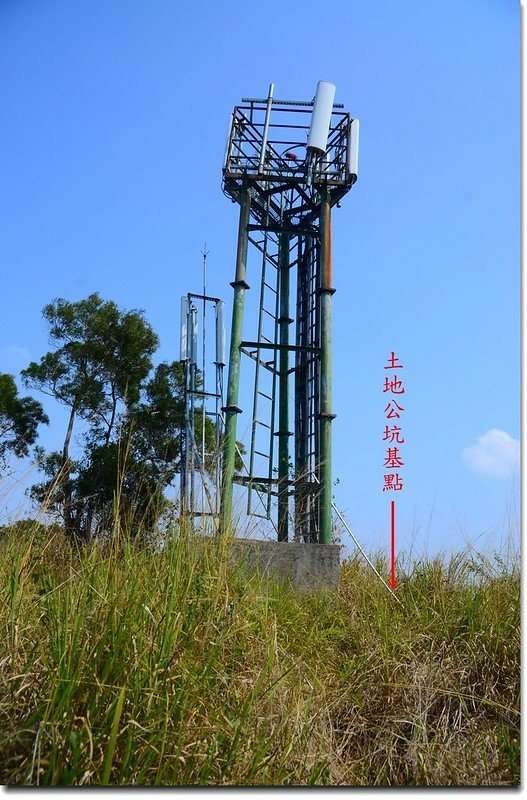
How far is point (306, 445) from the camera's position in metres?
7.99

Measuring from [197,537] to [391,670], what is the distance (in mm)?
1342

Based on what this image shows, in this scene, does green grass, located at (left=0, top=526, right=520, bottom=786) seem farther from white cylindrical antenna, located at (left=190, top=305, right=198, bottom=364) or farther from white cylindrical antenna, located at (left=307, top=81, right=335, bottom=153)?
white cylindrical antenna, located at (left=190, top=305, right=198, bottom=364)

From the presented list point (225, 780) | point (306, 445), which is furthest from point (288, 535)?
point (225, 780)

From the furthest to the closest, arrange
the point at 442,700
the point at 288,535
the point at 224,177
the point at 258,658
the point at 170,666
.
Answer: the point at 224,177
the point at 288,535
the point at 442,700
the point at 258,658
the point at 170,666

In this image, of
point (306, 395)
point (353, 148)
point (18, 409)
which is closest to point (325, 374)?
point (306, 395)

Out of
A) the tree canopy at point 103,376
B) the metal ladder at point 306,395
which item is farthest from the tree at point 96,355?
the metal ladder at point 306,395

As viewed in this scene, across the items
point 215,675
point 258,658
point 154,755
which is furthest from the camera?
point 258,658

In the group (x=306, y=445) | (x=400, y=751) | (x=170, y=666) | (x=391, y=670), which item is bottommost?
(x=400, y=751)

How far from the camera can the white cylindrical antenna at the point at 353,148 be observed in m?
7.83

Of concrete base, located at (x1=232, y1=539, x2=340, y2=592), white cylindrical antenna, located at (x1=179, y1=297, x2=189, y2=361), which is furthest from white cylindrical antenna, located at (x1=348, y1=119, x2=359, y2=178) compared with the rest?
concrete base, located at (x1=232, y1=539, x2=340, y2=592)

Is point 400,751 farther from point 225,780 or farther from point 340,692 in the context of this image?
point 225,780

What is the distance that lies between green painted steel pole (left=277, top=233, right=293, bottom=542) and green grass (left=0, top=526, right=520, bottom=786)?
96.3 inches

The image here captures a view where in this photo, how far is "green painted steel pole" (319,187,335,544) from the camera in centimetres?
714

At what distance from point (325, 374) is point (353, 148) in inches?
98.6
